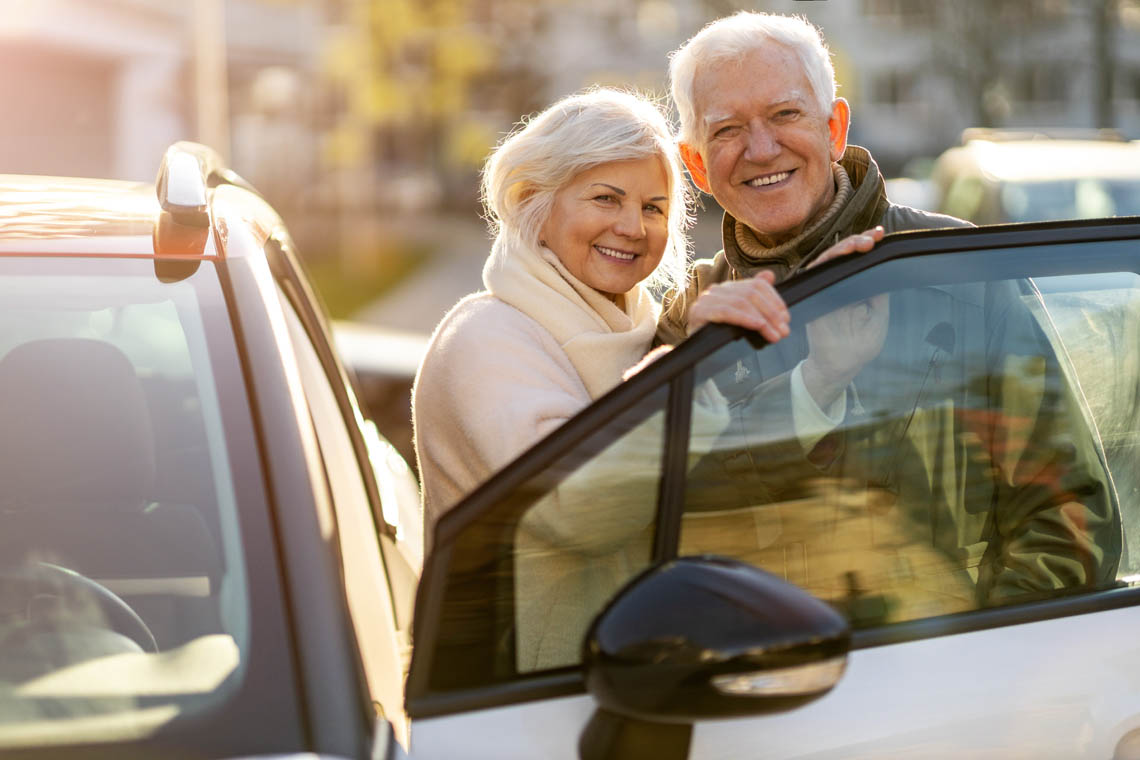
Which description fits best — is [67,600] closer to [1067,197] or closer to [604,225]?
[604,225]

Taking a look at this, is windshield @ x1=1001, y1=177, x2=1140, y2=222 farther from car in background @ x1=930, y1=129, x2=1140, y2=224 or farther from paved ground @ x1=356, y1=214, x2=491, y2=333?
paved ground @ x1=356, y1=214, x2=491, y2=333

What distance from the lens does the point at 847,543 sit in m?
1.82

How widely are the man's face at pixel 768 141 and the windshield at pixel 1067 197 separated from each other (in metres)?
7.11

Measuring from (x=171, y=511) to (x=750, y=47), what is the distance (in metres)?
1.51

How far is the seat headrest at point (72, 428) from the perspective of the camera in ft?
6.48

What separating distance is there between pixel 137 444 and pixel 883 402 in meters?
1.03

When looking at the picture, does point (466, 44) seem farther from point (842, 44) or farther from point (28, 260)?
point (28, 260)

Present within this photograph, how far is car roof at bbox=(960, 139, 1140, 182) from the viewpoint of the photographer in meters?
9.78

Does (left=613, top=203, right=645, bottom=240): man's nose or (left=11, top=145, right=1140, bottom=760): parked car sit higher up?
(left=613, top=203, right=645, bottom=240): man's nose

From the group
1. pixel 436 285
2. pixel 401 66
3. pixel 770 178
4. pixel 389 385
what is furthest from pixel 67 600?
pixel 401 66

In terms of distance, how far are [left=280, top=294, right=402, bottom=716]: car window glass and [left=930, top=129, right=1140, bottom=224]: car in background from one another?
738cm

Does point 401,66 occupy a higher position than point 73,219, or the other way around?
point 401,66

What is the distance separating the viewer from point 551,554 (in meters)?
1.71

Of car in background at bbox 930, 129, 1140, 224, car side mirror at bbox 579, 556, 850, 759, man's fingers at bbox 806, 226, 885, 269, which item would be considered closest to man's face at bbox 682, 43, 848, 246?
man's fingers at bbox 806, 226, 885, 269
